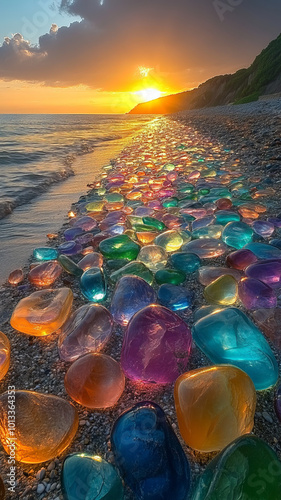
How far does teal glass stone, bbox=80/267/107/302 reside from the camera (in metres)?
1.53

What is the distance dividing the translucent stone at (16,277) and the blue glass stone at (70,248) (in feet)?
1.16

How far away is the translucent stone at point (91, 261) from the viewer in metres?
1.83

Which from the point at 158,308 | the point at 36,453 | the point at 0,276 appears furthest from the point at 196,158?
the point at 36,453

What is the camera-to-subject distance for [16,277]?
1.80 m

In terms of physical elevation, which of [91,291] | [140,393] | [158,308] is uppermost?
[158,308]

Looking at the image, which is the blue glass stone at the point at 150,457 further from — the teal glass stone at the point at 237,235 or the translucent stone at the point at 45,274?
→ the teal glass stone at the point at 237,235

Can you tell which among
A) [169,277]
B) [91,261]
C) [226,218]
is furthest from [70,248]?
[226,218]

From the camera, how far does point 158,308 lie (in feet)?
3.70

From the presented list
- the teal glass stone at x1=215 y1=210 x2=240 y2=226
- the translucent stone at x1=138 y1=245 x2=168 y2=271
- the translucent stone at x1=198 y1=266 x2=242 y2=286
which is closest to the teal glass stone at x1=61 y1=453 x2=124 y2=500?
the translucent stone at x1=198 y1=266 x2=242 y2=286

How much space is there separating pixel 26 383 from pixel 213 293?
90cm

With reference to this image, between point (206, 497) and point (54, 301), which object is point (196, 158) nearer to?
point (54, 301)

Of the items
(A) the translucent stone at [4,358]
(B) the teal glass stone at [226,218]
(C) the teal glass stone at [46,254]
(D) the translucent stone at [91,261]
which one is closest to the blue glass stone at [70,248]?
(C) the teal glass stone at [46,254]

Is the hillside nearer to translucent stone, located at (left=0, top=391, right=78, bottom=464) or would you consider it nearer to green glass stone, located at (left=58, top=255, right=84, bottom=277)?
green glass stone, located at (left=58, top=255, right=84, bottom=277)

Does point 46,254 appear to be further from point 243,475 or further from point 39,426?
point 243,475
